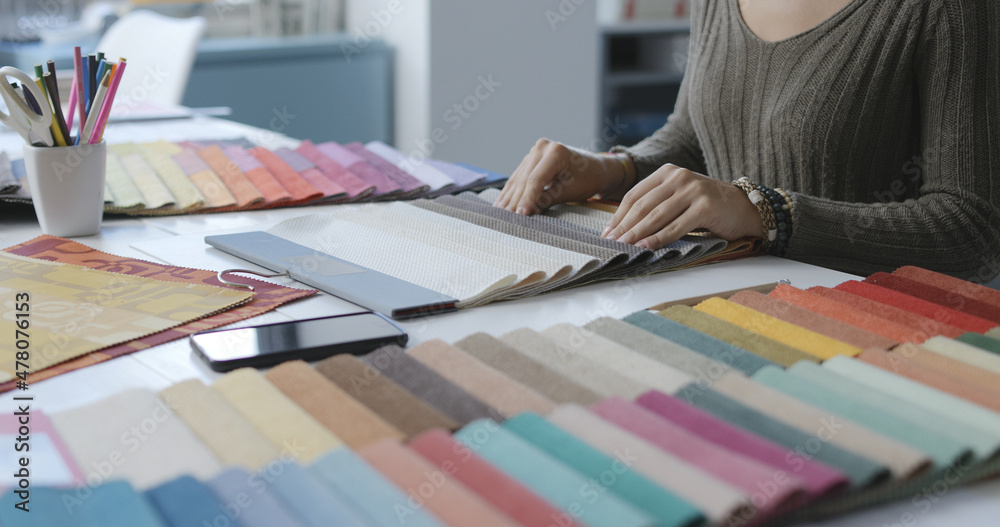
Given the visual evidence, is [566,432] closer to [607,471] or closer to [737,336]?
[607,471]

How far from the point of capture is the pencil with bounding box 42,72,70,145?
994mm

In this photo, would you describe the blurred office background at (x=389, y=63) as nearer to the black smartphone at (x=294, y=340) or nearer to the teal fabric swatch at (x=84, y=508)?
the black smartphone at (x=294, y=340)

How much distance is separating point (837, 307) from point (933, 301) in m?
0.10

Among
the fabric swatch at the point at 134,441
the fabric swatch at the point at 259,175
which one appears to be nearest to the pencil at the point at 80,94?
the fabric swatch at the point at 259,175

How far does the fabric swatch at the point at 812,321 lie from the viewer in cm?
66

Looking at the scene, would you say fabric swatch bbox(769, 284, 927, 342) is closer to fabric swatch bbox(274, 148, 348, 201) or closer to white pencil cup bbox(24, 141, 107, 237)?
fabric swatch bbox(274, 148, 348, 201)

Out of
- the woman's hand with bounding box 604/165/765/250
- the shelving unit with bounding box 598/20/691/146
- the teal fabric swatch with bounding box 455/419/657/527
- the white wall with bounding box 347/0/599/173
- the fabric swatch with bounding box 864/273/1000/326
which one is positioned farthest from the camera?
the shelving unit with bounding box 598/20/691/146

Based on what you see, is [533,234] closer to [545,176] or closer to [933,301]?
[545,176]

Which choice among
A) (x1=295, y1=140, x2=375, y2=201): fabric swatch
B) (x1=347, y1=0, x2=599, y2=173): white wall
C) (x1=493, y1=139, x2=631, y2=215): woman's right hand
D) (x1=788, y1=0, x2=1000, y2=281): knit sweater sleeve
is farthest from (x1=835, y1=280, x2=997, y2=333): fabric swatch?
(x1=347, y1=0, x2=599, y2=173): white wall

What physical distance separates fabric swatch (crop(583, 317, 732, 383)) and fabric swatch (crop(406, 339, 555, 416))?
0.11 m

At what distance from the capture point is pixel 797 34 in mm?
1185

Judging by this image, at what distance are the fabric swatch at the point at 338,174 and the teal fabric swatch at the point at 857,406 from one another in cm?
77

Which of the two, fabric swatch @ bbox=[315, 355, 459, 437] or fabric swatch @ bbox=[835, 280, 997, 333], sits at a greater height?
fabric swatch @ bbox=[835, 280, 997, 333]

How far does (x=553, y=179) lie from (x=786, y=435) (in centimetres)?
67
